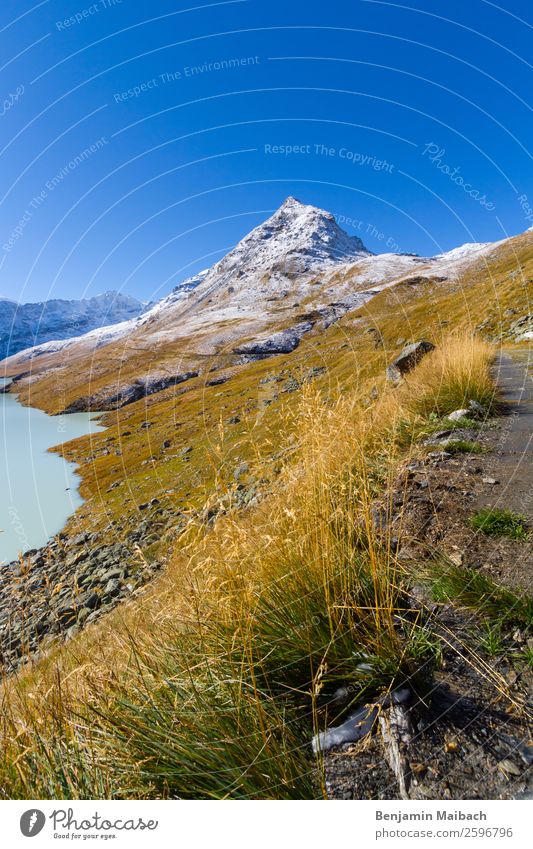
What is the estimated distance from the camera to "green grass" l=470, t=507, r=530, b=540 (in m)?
3.57

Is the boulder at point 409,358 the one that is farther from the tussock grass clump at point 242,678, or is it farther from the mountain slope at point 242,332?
the mountain slope at point 242,332

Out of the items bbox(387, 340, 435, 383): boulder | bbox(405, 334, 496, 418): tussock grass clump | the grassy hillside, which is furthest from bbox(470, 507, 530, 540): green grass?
bbox(387, 340, 435, 383): boulder

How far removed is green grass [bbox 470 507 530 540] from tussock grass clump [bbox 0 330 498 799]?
1.36m

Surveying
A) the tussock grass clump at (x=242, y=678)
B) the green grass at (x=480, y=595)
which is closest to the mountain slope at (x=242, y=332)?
the tussock grass clump at (x=242, y=678)

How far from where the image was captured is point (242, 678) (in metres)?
2.29

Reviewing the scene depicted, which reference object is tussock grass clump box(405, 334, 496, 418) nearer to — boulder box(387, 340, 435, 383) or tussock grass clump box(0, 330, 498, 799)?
boulder box(387, 340, 435, 383)

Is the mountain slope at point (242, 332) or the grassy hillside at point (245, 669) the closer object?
the grassy hillside at point (245, 669)

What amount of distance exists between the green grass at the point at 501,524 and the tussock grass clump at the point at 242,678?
1.36 metres

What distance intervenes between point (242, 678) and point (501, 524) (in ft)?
9.86

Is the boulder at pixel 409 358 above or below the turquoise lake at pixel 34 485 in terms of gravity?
above

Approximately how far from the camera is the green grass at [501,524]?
3.57 meters

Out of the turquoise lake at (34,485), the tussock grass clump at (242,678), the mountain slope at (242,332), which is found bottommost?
the turquoise lake at (34,485)

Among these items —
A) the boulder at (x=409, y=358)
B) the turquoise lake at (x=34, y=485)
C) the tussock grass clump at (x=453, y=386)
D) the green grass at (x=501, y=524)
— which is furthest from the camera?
the turquoise lake at (x=34, y=485)

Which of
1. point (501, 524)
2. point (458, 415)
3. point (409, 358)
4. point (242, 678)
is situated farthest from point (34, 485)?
point (501, 524)
